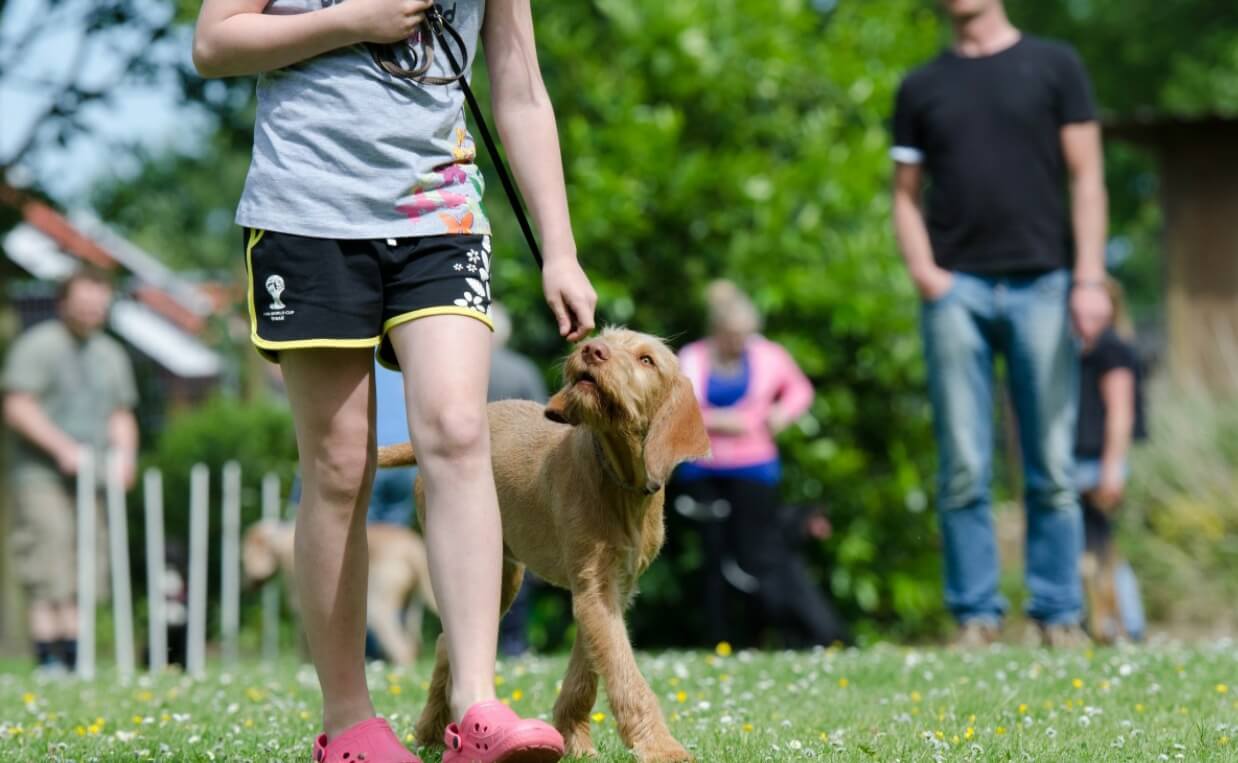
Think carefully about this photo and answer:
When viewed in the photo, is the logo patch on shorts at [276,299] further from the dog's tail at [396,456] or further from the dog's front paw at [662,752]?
the dog's front paw at [662,752]

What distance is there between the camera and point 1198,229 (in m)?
15.2

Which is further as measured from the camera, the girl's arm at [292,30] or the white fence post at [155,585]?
the white fence post at [155,585]

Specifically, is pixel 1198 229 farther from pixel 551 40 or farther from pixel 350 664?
pixel 350 664

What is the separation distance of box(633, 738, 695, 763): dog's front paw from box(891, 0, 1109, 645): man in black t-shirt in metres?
3.38

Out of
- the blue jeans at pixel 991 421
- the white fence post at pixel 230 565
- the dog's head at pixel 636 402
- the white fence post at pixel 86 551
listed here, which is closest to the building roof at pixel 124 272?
the white fence post at pixel 86 551

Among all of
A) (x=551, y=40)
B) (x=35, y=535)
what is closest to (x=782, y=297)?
(x=551, y=40)

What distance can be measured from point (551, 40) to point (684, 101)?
103 centimetres

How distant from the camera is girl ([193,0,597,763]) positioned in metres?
3.49

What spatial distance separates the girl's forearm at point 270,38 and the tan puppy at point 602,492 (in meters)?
1.19

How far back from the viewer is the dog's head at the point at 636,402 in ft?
14.2

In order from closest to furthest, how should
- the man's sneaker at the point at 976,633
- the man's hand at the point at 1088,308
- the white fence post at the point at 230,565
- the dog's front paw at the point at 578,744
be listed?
the dog's front paw at the point at 578,744 < the man's hand at the point at 1088,308 < the man's sneaker at the point at 976,633 < the white fence post at the point at 230,565

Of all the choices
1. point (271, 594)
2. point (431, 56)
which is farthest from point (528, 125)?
point (271, 594)

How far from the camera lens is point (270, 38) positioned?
3.49 meters

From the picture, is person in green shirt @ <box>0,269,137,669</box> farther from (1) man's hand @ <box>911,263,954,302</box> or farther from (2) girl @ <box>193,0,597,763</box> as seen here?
(2) girl @ <box>193,0,597,763</box>
